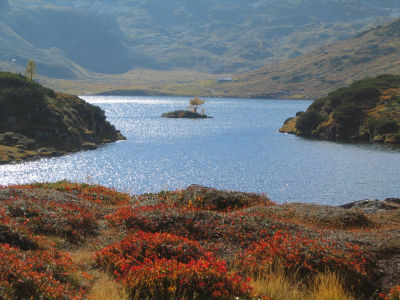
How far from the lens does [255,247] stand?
1711cm

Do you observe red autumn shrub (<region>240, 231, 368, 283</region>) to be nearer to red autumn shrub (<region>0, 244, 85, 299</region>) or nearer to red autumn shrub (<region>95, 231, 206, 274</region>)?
red autumn shrub (<region>95, 231, 206, 274</region>)

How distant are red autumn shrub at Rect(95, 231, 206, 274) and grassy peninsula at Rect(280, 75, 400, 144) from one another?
124657mm

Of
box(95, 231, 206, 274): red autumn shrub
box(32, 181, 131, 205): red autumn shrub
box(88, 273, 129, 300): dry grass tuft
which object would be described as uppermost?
box(95, 231, 206, 274): red autumn shrub

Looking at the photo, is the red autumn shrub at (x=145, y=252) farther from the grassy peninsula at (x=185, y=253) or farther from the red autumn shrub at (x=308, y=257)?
the red autumn shrub at (x=308, y=257)

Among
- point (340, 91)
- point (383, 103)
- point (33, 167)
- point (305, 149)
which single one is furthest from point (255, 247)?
point (340, 91)

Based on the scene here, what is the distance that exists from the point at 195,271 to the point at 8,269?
211 inches

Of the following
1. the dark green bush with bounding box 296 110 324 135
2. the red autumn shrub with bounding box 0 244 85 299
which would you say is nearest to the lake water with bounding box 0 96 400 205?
the dark green bush with bounding box 296 110 324 135

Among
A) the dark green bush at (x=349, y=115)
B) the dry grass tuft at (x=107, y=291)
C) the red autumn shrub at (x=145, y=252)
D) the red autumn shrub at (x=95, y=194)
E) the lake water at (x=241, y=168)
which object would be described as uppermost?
the dark green bush at (x=349, y=115)

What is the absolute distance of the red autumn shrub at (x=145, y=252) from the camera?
1439 cm

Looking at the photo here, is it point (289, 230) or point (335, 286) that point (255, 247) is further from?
point (335, 286)

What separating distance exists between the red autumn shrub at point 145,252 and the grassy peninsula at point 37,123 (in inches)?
3431

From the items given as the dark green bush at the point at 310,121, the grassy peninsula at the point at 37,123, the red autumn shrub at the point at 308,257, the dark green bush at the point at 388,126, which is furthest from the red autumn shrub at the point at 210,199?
the dark green bush at the point at 310,121

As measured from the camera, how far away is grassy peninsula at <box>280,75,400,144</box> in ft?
431

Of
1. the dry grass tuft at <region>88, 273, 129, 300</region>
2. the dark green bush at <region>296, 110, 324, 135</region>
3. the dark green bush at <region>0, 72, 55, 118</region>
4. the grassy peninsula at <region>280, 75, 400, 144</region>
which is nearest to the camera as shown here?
the dry grass tuft at <region>88, 273, 129, 300</region>
